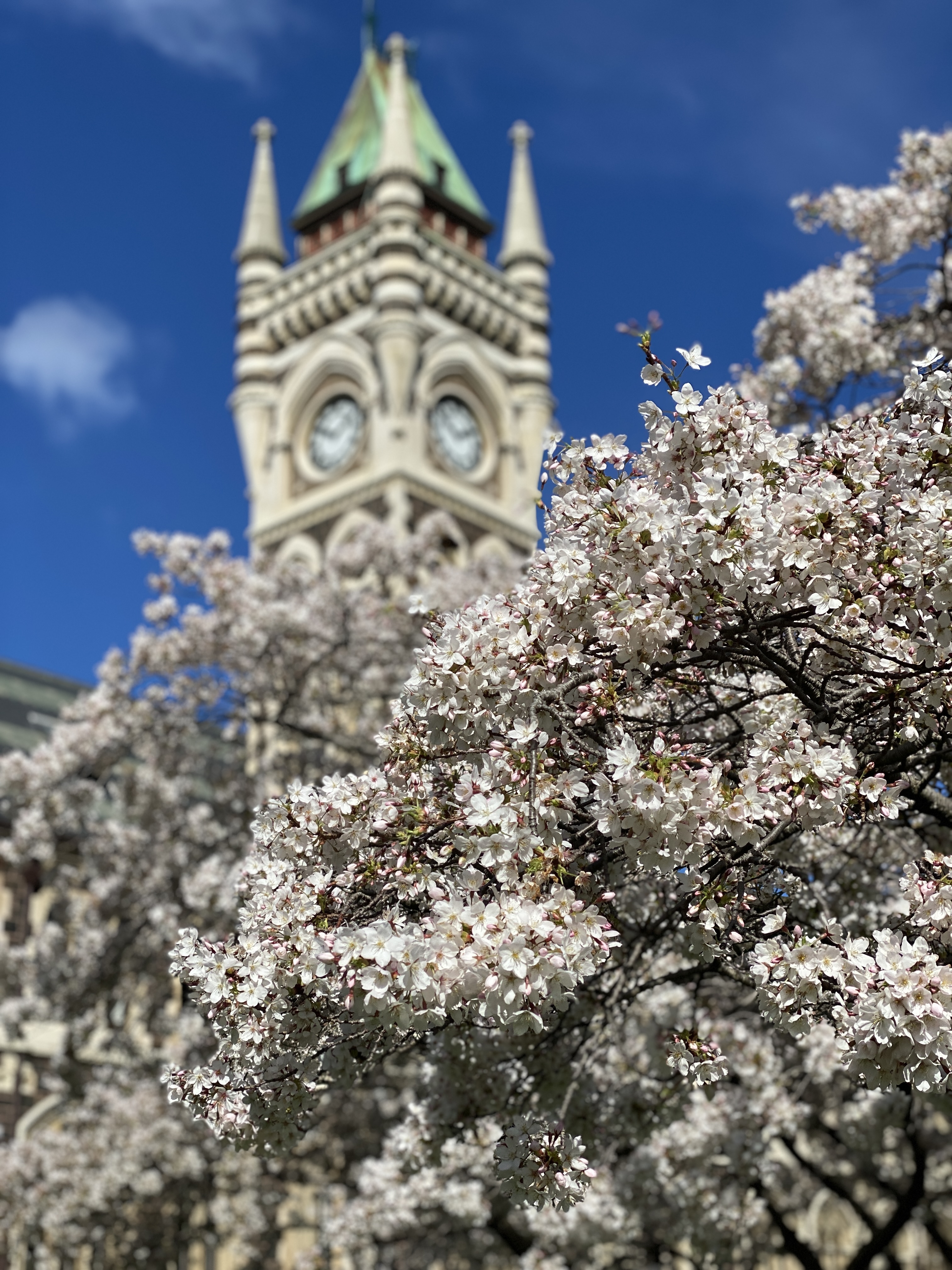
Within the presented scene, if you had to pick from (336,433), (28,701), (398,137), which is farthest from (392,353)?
(28,701)

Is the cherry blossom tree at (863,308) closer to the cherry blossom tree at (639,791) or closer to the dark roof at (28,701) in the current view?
the cherry blossom tree at (639,791)

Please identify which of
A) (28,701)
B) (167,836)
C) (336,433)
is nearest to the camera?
(167,836)

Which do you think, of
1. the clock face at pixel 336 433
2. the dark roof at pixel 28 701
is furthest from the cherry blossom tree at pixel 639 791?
the clock face at pixel 336 433

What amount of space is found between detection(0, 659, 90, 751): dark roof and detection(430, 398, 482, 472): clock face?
1325 cm

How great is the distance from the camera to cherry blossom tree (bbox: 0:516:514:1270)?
16312 mm

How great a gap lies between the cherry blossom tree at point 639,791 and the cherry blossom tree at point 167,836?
25.1 ft

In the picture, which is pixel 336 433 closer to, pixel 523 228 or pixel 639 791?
pixel 523 228

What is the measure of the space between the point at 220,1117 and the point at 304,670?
11.1 m

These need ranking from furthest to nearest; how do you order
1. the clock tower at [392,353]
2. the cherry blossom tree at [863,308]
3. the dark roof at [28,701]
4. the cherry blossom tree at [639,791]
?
the clock tower at [392,353], the dark roof at [28,701], the cherry blossom tree at [863,308], the cherry blossom tree at [639,791]

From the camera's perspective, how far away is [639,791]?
17.9ft

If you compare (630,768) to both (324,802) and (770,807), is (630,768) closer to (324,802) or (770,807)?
(770,807)

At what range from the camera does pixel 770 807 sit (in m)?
5.65

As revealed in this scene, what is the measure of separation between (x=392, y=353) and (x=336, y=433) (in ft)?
13.3

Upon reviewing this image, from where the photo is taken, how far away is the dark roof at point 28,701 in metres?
40.2
